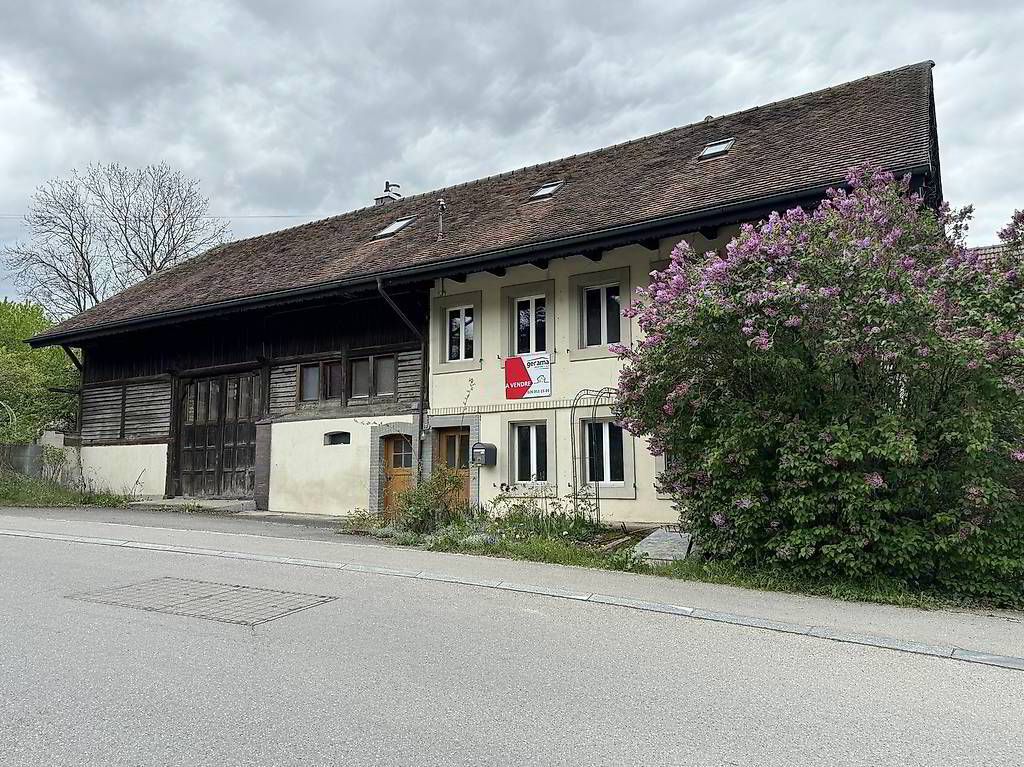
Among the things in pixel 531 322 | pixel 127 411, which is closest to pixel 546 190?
pixel 531 322

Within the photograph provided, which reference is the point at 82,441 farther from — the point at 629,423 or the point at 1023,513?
the point at 1023,513

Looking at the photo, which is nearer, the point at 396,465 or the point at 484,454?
the point at 484,454

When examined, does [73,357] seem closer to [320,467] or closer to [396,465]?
[320,467]

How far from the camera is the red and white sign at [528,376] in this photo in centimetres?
1473

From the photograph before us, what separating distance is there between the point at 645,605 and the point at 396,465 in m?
9.82

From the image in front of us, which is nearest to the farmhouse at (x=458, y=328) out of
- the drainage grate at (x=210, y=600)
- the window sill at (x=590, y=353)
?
the window sill at (x=590, y=353)

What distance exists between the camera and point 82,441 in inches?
865

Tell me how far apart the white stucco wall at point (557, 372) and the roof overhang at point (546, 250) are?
2.15 feet

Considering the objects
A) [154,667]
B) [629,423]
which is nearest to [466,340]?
[629,423]

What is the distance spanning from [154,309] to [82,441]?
4.84 meters

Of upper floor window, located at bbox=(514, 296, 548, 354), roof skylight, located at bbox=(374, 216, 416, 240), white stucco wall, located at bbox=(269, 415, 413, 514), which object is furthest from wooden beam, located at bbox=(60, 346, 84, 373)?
upper floor window, located at bbox=(514, 296, 548, 354)

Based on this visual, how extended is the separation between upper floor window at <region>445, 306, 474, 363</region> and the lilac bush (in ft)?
23.8

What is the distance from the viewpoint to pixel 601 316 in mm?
14477

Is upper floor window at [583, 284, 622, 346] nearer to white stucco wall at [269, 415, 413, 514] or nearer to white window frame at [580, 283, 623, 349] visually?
white window frame at [580, 283, 623, 349]
